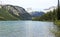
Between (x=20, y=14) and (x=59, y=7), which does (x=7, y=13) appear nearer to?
(x=20, y=14)

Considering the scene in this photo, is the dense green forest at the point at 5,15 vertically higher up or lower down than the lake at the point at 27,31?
lower down

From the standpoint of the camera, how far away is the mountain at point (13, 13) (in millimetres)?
68375

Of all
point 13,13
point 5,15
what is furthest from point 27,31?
point 13,13

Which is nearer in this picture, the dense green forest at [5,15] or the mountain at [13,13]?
the mountain at [13,13]

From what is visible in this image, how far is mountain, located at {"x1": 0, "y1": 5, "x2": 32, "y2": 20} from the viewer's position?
6838 centimetres

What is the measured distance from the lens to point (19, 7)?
70.9 metres

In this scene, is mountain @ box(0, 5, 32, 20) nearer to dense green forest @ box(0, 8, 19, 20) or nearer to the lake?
dense green forest @ box(0, 8, 19, 20)

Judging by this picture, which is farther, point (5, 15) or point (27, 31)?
point (5, 15)

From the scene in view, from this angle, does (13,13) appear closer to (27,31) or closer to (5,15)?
(5,15)

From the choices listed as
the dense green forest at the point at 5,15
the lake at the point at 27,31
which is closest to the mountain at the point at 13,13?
the dense green forest at the point at 5,15

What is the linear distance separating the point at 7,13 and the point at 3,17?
4248 mm

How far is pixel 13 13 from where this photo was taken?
72.0 metres

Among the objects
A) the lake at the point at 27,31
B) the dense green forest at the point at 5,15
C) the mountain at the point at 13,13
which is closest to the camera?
the lake at the point at 27,31

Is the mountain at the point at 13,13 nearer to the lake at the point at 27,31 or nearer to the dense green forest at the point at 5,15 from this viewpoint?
the dense green forest at the point at 5,15
